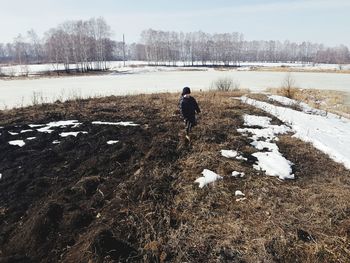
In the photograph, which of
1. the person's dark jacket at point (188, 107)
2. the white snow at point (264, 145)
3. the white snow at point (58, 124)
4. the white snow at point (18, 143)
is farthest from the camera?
the white snow at point (58, 124)

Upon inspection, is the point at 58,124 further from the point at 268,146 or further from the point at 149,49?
the point at 149,49

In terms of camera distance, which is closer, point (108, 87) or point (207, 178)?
point (207, 178)

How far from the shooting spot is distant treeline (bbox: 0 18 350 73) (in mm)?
65312

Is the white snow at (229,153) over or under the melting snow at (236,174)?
over

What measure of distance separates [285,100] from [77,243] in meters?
14.2

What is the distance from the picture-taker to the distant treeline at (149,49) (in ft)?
214

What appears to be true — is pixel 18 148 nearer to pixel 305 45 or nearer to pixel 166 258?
pixel 166 258

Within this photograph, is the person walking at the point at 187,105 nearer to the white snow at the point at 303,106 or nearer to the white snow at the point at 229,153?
the white snow at the point at 229,153

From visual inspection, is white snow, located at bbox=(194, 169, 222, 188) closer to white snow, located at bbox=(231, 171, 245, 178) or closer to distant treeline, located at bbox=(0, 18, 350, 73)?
white snow, located at bbox=(231, 171, 245, 178)

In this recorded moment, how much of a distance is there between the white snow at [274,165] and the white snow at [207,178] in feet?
3.51

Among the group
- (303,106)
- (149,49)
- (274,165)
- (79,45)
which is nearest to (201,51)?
(149,49)

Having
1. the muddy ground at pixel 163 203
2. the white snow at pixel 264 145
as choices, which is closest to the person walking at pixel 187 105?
the muddy ground at pixel 163 203

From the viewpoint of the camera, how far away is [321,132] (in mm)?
10156

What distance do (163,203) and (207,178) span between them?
1.17 m
